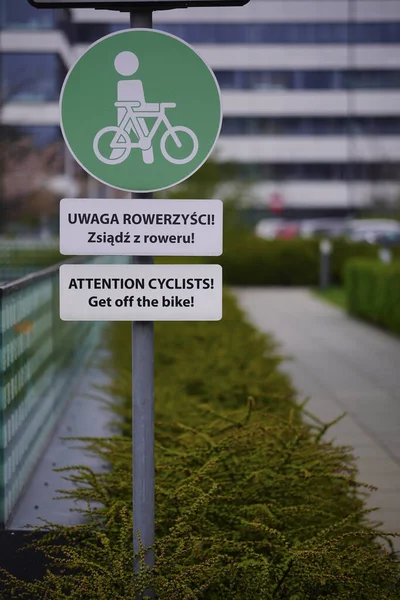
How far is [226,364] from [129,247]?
4.20 m

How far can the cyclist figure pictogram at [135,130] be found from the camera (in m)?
3.43

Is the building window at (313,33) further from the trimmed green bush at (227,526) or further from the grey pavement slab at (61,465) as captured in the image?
the trimmed green bush at (227,526)

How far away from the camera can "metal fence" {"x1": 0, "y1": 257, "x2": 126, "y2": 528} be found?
514 cm

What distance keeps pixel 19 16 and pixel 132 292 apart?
27751 mm

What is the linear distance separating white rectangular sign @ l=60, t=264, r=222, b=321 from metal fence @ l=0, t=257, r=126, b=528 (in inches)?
63.1

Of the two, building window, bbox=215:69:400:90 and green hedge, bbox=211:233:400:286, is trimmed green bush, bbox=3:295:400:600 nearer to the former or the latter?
green hedge, bbox=211:233:400:286

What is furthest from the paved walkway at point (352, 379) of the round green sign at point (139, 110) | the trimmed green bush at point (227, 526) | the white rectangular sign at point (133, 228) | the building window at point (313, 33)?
the building window at point (313, 33)

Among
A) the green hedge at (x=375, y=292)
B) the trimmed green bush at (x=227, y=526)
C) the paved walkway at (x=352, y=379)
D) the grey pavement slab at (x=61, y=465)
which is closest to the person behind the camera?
the trimmed green bush at (x=227, y=526)

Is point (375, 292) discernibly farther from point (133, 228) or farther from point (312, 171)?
point (312, 171)

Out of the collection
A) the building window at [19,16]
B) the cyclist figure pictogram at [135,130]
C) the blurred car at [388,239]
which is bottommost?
the blurred car at [388,239]

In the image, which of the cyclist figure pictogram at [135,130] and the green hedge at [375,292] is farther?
the green hedge at [375,292]

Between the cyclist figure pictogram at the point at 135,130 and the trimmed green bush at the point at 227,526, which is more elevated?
the cyclist figure pictogram at the point at 135,130

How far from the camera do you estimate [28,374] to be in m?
6.12

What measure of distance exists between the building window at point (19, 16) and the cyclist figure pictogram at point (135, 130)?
960 inches
